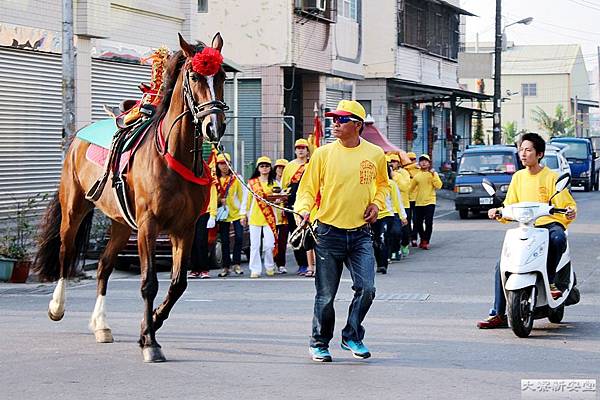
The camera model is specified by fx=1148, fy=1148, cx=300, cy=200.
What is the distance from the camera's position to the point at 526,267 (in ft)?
34.9

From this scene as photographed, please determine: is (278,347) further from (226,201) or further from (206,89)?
(226,201)

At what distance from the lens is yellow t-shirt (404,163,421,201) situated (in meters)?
21.9

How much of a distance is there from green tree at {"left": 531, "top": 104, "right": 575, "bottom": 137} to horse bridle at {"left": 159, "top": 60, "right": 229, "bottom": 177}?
85.6 metres

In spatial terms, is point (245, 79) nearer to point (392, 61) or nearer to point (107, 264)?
point (392, 61)

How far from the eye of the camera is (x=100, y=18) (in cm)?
2380

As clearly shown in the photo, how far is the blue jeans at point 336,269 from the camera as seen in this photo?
921cm

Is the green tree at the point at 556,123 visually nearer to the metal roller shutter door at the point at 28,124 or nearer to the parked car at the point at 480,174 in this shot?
the parked car at the point at 480,174

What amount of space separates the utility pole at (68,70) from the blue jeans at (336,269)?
10097 mm

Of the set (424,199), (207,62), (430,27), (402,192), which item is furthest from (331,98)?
(207,62)

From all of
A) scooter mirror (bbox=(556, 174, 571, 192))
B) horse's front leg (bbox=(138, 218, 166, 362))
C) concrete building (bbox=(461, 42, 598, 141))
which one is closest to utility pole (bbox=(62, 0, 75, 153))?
horse's front leg (bbox=(138, 218, 166, 362))

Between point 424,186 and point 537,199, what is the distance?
10964 millimetres

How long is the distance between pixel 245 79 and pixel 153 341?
962 inches

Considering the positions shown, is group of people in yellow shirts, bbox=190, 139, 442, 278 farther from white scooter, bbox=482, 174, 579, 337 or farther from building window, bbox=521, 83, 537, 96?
building window, bbox=521, 83, 537, 96

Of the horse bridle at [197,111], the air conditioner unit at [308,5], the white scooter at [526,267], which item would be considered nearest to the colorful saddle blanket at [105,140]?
the horse bridle at [197,111]
